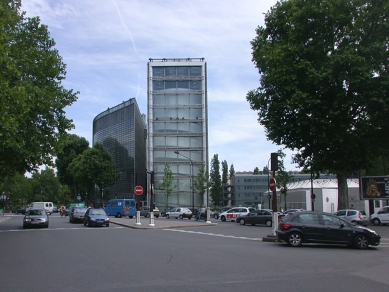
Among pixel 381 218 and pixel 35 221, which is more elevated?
pixel 35 221

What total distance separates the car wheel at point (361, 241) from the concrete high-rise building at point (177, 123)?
5622cm

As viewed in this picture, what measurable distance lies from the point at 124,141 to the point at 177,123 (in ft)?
46.7

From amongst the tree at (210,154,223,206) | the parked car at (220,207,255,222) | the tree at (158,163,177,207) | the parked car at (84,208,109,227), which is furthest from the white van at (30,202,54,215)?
the tree at (210,154,223,206)

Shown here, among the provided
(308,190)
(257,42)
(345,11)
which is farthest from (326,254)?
(308,190)

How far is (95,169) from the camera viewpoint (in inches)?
2928

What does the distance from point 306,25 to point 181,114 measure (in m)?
44.8

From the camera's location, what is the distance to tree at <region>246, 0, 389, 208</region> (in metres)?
28.0

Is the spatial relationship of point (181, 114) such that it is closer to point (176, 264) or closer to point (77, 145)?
point (77, 145)

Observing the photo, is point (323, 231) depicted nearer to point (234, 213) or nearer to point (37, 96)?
point (37, 96)

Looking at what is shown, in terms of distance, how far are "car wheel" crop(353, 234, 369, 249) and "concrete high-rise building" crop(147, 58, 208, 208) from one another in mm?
56222

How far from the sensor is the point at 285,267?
1084 centimetres

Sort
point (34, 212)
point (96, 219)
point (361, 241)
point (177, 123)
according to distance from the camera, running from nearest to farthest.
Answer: point (361, 241) → point (96, 219) → point (34, 212) → point (177, 123)

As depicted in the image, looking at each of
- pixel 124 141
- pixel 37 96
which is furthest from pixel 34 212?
pixel 124 141

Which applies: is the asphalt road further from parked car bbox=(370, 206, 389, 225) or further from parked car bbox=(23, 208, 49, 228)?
parked car bbox=(370, 206, 389, 225)
